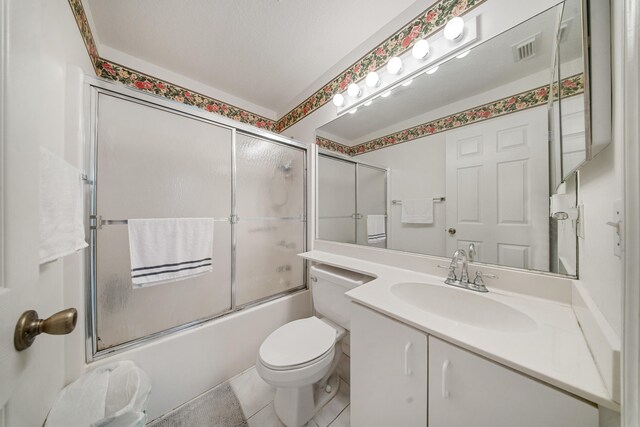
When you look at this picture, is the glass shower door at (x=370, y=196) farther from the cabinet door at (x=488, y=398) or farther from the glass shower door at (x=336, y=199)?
the cabinet door at (x=488, y=398)

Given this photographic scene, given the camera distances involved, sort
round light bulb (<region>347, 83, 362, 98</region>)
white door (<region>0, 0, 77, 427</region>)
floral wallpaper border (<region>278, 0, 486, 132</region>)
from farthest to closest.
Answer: round light bulb (<region>347, 83, 362, 98</region>)
floral wallpaper border (<region>278, 0, 486, 132</region>)
white door (<region>0, 0, 77, 427</region>)

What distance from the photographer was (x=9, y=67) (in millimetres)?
360

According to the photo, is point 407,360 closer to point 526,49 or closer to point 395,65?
point 526,49

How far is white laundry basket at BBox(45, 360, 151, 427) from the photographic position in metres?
0.79

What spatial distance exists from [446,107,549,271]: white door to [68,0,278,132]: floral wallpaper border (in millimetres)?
1882

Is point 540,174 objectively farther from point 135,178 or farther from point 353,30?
point 135,178

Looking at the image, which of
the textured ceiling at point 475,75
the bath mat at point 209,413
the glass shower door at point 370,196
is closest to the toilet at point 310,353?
the bath mat at point 209,413

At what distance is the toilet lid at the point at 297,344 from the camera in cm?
103

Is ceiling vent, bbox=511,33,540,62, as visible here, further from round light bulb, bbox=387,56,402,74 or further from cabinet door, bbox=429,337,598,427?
cabinet door, bbox=429,337,598,427

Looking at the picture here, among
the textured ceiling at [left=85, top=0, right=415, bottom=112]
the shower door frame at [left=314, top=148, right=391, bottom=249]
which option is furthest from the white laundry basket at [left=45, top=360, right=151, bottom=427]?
the textured ceiling at [left=85, top=0, right=415, bottom=112]

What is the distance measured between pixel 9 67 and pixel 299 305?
1901 millimetres

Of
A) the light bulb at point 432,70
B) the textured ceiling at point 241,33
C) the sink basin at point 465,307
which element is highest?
the textured ceiling at point 241,33

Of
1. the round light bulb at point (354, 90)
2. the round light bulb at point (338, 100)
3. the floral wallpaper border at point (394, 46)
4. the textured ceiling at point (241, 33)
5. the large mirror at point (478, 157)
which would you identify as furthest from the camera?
the round light bulb at point (338, 100)

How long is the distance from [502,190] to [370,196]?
753mm
